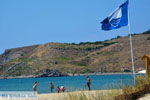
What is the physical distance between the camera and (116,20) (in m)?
21.2

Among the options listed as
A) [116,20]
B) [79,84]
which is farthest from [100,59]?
[116,20]

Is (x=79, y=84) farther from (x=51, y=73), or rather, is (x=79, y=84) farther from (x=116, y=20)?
(x=51, y=73)

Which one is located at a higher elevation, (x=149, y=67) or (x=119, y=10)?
(x=119, y=10)

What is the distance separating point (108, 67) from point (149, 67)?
6212 inches

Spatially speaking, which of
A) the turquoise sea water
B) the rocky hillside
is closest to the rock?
the rocky hillside

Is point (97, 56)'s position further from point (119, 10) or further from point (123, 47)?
point (119, 10)

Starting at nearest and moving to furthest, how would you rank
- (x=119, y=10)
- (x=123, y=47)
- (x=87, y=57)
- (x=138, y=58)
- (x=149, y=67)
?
(x=119, y=10) → (x=149, y=67) → (x=138, y=58) → (x=123, y=47) → (x=87, y=57)

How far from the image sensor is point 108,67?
181m

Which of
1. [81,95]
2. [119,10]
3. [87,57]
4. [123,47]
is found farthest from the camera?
[87,57]

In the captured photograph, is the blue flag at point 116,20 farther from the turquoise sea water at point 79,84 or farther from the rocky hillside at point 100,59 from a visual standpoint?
the rocky hillside at point 100,59

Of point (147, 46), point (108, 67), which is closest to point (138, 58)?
point (147, 46)

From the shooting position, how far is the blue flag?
21.1m

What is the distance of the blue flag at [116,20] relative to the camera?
831 inches

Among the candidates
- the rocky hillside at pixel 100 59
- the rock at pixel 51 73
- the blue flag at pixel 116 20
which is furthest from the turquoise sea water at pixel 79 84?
the rock at pixel 51 73
